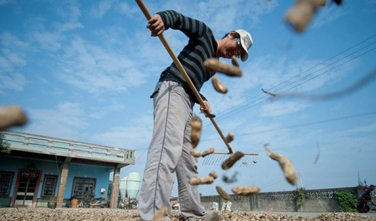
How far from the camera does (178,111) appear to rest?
6.95 ft

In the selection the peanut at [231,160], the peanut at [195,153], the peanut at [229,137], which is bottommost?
the peanut at [231,160]

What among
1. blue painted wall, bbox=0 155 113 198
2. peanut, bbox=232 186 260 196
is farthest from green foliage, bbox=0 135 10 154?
peanut, bbox=232 186 260 196

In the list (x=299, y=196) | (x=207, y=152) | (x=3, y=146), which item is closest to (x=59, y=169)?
(x=3, y=146)

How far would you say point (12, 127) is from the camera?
5.44ft

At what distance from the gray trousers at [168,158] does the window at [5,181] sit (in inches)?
627

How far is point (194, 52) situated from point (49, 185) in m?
16.3

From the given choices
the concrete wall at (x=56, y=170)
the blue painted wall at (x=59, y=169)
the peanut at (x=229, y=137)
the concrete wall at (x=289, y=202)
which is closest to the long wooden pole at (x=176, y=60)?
the peanut at (x=229, y=137)

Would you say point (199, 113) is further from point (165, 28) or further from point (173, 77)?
point (165, 28)

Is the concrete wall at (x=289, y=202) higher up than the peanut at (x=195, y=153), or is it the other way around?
the peanut at (x=195, y=153)

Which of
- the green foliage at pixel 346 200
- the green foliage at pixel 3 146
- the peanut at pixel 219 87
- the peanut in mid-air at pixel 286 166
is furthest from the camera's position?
the green foliage at pixel 3 146

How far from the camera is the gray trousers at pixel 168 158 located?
1842 millimetres

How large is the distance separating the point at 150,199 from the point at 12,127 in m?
1.05

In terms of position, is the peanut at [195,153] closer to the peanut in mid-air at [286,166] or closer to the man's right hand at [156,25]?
the peanut in mid-air at [286,166]

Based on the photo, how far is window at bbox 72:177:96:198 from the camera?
52.6ft
